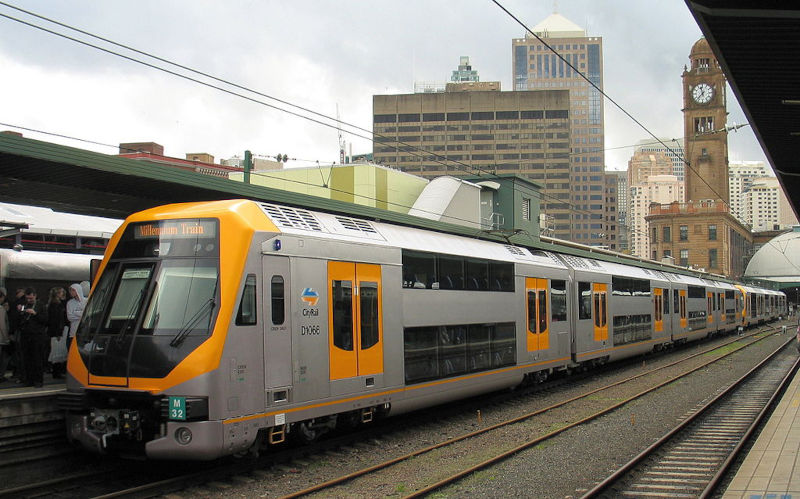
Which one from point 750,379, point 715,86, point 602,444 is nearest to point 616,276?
point 750,379

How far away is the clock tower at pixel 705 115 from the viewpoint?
106m

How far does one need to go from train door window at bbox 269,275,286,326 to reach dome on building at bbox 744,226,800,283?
11147cm

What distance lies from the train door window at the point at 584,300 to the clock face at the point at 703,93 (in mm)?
96813

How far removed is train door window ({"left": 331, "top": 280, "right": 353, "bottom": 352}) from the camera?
10.6 metres

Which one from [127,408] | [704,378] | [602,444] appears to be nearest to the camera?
[127,408]

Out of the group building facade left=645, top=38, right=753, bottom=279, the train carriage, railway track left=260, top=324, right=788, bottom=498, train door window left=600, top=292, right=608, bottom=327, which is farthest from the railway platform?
building facade left=645, top=38, right=753, bottom=279

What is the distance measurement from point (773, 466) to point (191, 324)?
7.47 m

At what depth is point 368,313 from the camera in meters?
11.4

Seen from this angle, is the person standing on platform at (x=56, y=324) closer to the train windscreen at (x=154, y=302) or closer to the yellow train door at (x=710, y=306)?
the train windscreen at (x=154, y=302)

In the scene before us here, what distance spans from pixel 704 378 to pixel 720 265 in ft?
318

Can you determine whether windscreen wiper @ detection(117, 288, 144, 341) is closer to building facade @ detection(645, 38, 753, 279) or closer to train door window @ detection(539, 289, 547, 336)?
train door window @ detection(539, 289, 547, 336)

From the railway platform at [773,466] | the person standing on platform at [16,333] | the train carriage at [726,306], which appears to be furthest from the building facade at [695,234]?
the person standing on platform at [16,333]

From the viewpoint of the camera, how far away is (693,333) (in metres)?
35.2

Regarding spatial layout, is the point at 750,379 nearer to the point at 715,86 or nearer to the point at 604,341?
the point at 604,341
